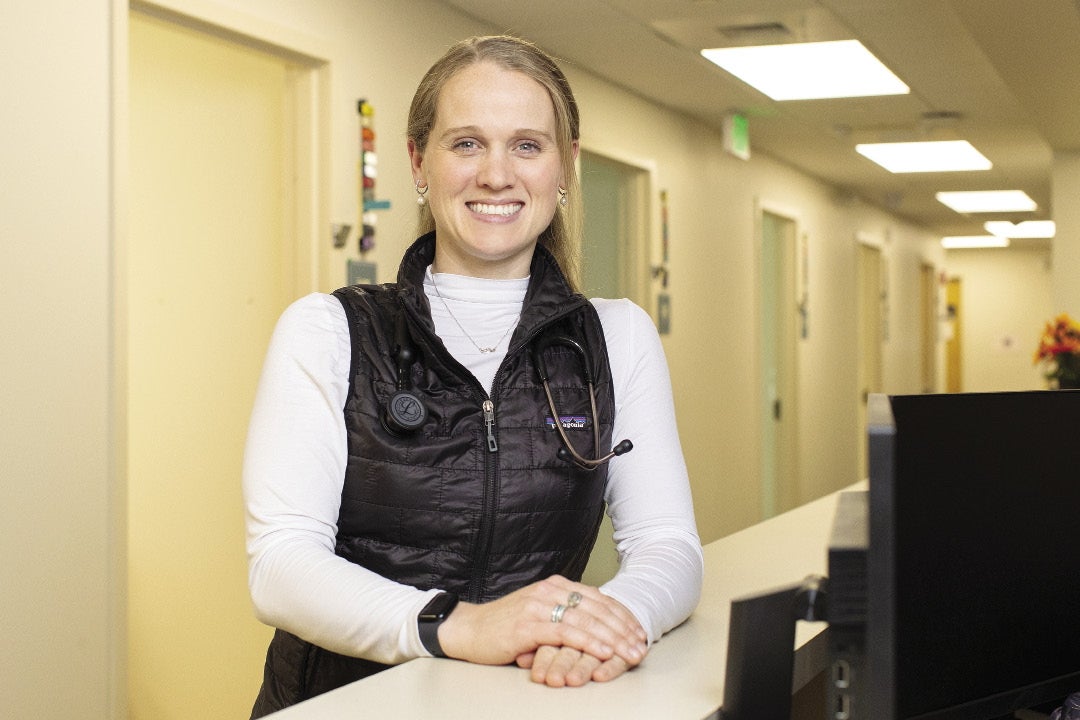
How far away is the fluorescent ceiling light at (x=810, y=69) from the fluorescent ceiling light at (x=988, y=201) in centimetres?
406

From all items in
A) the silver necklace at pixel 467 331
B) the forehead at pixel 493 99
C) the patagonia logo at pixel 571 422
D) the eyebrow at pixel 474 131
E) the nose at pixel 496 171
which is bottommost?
the patagonia logo at pixel 571 422

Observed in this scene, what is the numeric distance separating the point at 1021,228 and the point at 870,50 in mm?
8097

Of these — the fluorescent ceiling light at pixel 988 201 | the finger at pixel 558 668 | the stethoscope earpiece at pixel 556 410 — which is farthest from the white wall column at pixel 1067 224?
A: the finger at pixel 558 668

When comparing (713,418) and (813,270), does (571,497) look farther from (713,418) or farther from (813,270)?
(813,270)

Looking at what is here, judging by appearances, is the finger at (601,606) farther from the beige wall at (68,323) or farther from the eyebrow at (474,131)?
the beige wall at (68,323)

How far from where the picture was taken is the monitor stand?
38.3 inches

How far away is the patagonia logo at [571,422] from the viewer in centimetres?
146

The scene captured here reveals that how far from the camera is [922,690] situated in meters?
0.95

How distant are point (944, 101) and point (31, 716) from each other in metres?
4.86

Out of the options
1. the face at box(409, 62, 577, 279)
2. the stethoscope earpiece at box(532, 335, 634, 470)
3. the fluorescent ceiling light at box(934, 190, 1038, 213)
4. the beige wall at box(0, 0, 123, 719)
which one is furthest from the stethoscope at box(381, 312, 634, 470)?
the fluorescent ceiling light at box(934, 190, 1038, 213)

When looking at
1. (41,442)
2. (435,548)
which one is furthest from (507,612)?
(41,442)

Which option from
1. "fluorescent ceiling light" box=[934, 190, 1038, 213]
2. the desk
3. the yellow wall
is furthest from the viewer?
"fluorescent ceiling light" box=[934, 190, 1038, 213]

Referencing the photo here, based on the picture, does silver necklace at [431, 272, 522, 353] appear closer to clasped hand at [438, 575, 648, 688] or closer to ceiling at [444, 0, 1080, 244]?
clasped hand at [438, 575, 648, 688]

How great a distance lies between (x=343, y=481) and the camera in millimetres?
1410
